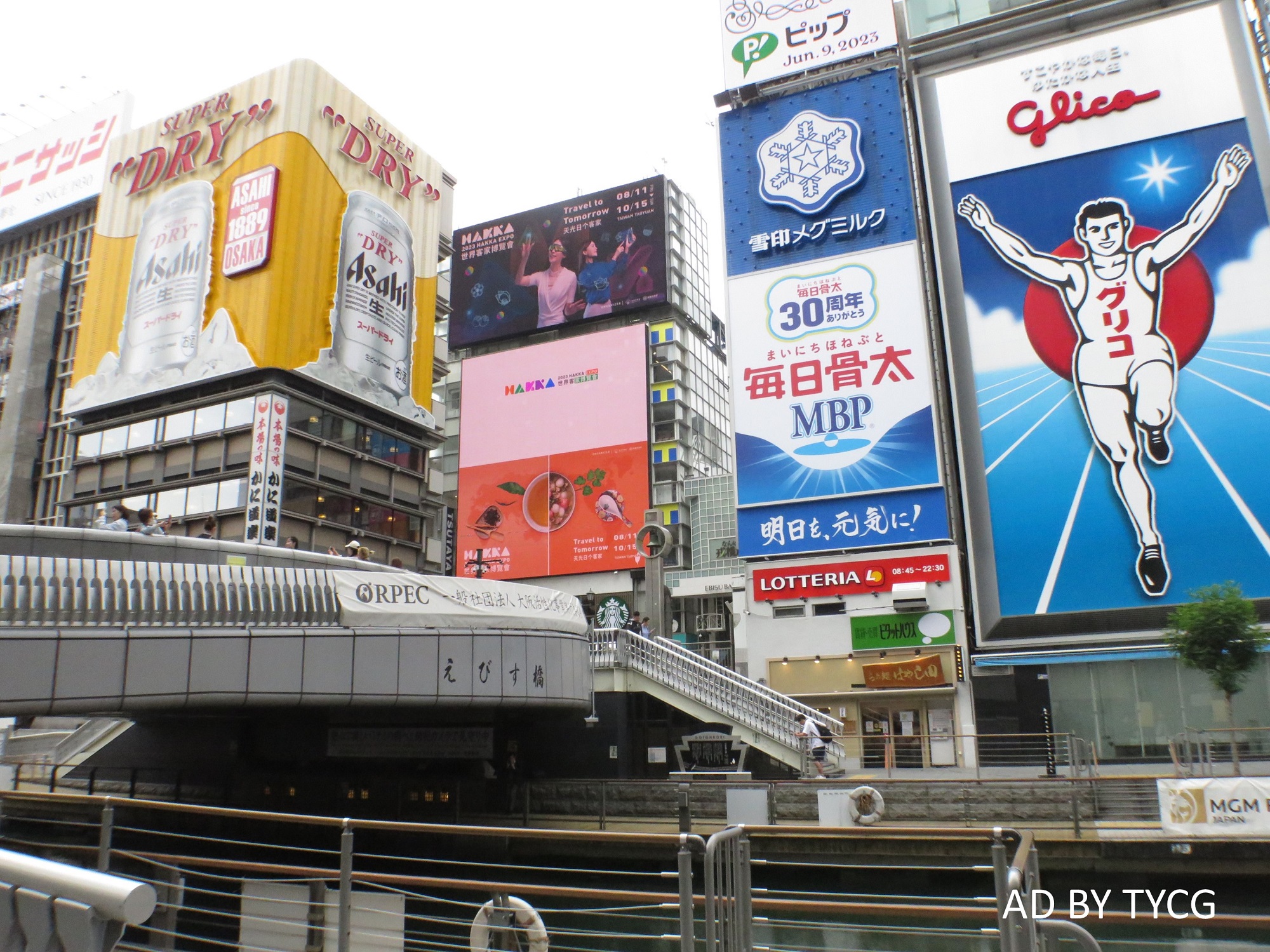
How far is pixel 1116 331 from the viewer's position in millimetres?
32406

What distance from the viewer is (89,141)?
60.9 metres

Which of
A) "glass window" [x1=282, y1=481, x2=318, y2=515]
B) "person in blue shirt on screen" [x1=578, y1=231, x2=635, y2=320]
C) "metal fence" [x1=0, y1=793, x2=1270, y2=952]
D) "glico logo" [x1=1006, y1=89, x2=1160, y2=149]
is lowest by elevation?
"metal fence" [x1=0, y1=793, x2=1270, y2=952]

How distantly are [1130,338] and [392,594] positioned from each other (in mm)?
26378

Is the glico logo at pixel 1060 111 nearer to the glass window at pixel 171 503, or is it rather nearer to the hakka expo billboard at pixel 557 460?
the hakka expo billboard at pixel 557 460

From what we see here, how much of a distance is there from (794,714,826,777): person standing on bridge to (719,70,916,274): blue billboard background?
20281 mm

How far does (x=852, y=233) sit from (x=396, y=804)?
26462mm

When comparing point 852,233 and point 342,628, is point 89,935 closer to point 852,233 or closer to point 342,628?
point 342,628

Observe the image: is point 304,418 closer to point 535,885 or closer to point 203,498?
point 203,498

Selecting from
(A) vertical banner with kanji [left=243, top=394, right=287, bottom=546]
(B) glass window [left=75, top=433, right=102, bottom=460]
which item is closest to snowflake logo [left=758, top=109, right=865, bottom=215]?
(A) vertical banner with kanji [left=243, top=394, right=287, bottom=546]

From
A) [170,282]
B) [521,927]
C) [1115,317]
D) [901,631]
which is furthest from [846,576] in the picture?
[170,282]

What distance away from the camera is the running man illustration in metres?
31.3

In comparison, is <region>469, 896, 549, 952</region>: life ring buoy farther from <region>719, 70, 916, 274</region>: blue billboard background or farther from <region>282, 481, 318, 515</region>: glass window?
<region>282, 481, 318, 515</region>: glass window

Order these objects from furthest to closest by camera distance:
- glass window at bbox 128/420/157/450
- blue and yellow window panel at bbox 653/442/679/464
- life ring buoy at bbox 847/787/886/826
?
blue and yellow window panel at bbox 653/442/679/464 → glass window at bbox 128/420/157/450 → life ring buoy at bbox 847/787/886/826

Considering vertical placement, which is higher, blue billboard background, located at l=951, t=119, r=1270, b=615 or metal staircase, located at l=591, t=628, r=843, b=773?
blue billboard background, located at l=951, t=119, r=1270, b=615
